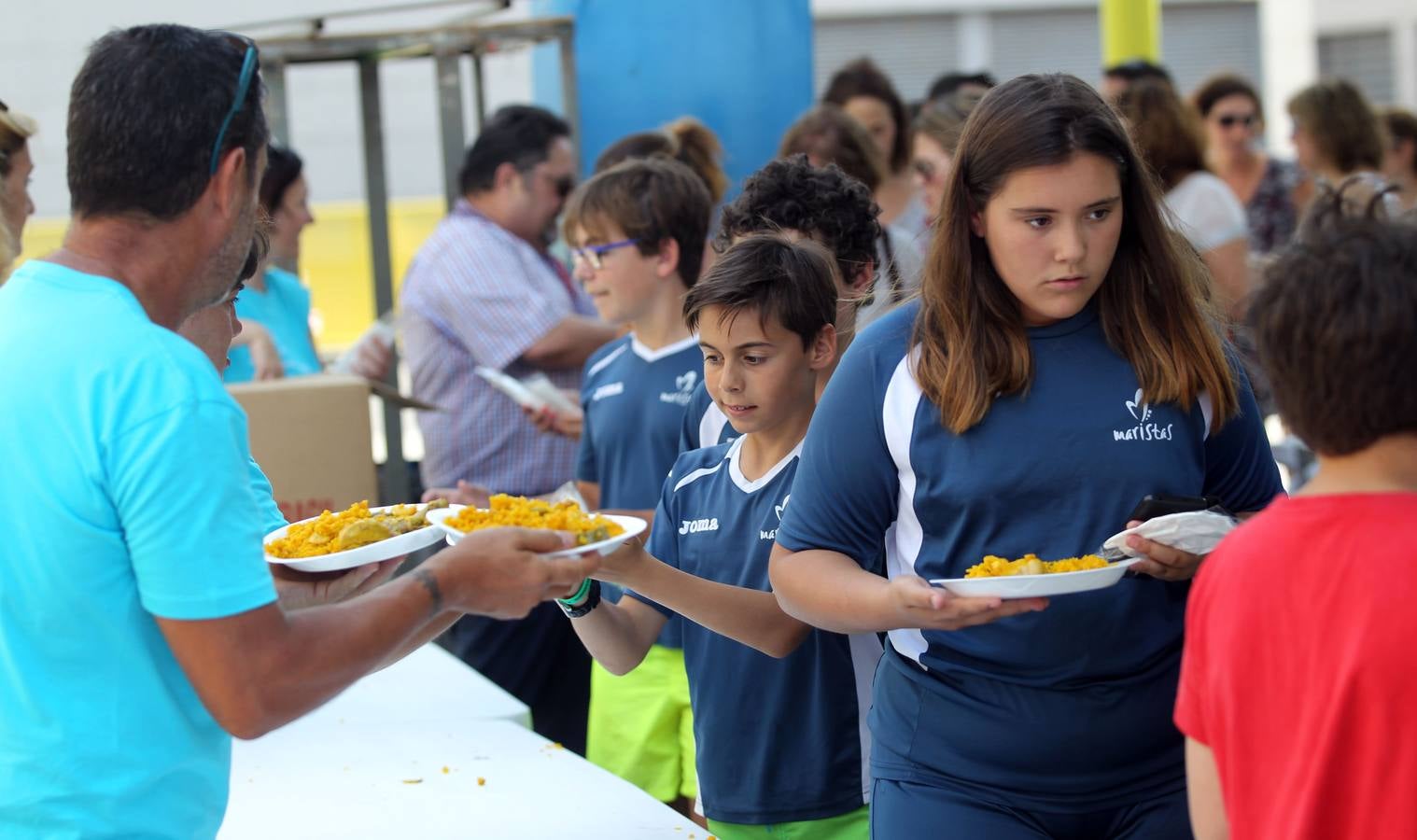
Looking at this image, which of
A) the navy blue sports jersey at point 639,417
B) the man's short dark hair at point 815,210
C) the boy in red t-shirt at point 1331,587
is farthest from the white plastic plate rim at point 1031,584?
the navy blue sports jersey at point 639,417

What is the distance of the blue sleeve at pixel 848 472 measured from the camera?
6.92ft

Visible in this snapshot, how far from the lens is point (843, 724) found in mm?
2592

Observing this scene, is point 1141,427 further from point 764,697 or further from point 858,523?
point 764,697

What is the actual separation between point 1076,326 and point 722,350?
2.40 ft

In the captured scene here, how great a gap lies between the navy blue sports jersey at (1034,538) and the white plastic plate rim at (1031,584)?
0.20 m

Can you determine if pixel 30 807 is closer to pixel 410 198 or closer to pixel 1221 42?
pixel 410 198

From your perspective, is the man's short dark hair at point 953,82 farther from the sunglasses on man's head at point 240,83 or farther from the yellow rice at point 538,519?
the sunglasses on man's head at point 240,83

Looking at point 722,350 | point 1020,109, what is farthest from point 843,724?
point 1020,109

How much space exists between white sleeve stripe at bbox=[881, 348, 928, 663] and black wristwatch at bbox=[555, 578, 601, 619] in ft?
1.89

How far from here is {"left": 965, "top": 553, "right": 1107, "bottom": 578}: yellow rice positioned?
6.23 ft

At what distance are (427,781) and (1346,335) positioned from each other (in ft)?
6.20

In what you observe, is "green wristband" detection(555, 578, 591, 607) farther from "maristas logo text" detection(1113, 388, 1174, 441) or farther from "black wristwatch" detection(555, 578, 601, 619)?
"maristas logo text" detection(1113, 388, 1174, 441)

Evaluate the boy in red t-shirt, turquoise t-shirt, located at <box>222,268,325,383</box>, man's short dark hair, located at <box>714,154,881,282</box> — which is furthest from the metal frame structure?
→ the boy in red t-shirt

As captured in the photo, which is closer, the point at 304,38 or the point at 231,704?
the point at 231,704
